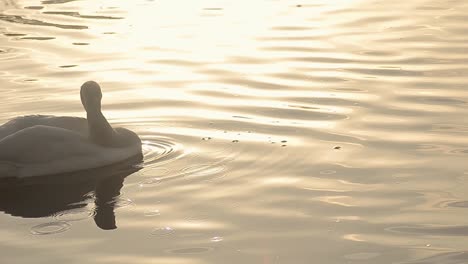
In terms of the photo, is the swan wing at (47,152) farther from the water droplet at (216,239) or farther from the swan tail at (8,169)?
the water droplet at (216,239)

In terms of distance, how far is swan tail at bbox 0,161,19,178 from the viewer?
12703 mm

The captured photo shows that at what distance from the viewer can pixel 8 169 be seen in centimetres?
1274

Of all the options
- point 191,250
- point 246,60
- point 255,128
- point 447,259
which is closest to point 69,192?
point 191,250

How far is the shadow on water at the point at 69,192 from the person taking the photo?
11633mm

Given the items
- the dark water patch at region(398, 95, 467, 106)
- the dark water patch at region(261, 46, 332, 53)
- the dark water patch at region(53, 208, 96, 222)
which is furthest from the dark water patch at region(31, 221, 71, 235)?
the dark water patch at region(261, 46, 332, 53)

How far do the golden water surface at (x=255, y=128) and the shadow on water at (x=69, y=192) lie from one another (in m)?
0.04

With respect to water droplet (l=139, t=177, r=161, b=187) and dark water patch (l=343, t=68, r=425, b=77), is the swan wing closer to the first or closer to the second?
water droplet (l=139, t=177, r=161, b=187)

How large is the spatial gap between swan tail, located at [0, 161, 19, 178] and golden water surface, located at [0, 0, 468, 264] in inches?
10.8

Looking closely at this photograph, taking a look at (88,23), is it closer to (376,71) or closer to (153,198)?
(376,71)

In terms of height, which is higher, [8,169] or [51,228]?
[8,169]

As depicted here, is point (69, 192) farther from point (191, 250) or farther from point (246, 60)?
point (246, 60)

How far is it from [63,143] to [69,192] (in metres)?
0.78

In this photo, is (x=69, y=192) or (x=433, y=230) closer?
(x=433, y=230)

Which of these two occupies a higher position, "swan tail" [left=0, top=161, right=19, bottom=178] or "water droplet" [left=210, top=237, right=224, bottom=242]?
"swan tail" [left=0, top=161, right=19, bottom=178]
